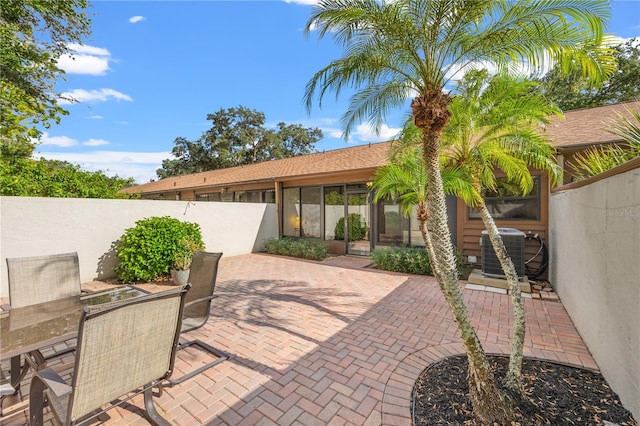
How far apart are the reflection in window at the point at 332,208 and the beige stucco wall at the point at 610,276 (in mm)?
7211

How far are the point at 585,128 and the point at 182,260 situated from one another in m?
10.9

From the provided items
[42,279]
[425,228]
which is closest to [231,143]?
[42,279]

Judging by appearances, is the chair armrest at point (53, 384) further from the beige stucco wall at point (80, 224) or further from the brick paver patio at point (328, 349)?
the beige stucco wall at point (80, 224)

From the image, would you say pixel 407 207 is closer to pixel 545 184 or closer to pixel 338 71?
pixel 338 71

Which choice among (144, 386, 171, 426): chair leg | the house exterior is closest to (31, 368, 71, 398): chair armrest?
(144, 386, 171, 426): chair leg

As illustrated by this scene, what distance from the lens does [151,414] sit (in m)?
2.24

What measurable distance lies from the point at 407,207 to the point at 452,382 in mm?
2848

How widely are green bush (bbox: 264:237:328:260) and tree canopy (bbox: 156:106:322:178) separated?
74.7ft

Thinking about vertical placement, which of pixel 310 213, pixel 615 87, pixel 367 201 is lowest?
pixel 310 213

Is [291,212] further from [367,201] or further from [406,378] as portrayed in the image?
[406,378]

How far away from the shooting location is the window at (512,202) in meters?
6.87

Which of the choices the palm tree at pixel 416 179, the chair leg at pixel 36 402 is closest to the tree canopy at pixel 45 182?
the chair leg at pixel 36 402

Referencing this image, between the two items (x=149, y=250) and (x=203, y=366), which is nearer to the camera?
(x=203, y=366)

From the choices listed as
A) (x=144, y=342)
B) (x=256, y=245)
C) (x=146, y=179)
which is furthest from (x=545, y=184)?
(x=146, y=179)
